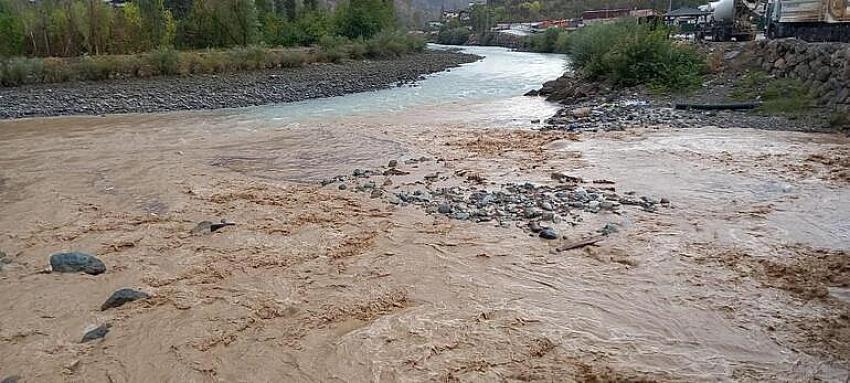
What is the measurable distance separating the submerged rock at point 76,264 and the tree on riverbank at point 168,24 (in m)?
27.4

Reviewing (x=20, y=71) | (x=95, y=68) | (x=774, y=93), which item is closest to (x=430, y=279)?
(x=774, y=93)

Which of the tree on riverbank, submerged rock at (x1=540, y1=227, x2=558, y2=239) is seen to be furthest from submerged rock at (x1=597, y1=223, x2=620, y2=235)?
the tree on riverbank

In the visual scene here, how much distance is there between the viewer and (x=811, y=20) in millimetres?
18578

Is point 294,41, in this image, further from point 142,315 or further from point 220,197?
point 142,315

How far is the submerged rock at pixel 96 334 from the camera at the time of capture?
498 cm

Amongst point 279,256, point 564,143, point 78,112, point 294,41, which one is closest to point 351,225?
point 279,256

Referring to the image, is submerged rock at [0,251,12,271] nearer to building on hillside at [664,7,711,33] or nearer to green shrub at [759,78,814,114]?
green shrub at [759,78,814,114]

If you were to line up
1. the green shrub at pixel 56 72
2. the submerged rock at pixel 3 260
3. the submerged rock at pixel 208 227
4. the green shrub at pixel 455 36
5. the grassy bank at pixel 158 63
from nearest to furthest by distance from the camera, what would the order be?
the submerged rock at pixel 3 260 < the submerged rock at pixel 208 227 < the grassy bank at pixel 158 63 < the green shrub at pixel 56 72 < the green shrub at pixel 455 36

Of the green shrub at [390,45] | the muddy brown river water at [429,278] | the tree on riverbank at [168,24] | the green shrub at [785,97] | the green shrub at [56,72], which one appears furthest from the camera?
the green shrub at [390,45]

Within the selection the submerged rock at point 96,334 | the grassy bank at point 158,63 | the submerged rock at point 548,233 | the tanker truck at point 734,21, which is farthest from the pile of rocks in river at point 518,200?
the grassy bank at point 158,63

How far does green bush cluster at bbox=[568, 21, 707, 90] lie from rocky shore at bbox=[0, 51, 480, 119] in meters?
11.1

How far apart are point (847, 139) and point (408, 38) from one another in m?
40.3

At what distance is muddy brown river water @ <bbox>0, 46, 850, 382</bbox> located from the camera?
15.2 ft

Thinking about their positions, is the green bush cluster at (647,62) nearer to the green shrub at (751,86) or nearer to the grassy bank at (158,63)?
the green shrub at (751,86)
